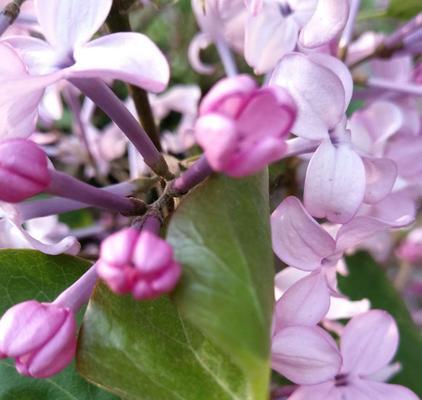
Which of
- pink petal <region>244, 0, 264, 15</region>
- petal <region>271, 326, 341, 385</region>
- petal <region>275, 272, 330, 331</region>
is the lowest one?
petal <region>271, 326, 341, 385</region>

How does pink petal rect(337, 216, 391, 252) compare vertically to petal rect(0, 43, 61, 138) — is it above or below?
below

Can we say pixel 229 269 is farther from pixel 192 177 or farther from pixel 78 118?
pixel 78 118

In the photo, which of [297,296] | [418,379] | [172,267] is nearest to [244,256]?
[172,267]

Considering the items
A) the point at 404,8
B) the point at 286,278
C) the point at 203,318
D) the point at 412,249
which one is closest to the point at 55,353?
the point at 203,318

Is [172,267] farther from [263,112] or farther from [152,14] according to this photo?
[152,14]

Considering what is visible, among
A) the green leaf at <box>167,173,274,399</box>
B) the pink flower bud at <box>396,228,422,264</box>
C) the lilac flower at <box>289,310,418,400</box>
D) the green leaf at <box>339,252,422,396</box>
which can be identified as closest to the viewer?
the green leaf at <box>167,173,274,399</box>

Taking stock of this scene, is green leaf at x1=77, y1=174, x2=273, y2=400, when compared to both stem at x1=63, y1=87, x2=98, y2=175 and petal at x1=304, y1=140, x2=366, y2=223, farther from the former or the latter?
stem at x1=63, y1=87, x2=98, y2=175

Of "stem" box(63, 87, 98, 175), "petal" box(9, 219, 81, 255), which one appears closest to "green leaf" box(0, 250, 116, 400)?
"petal" box(9, 219, 81, 255)
